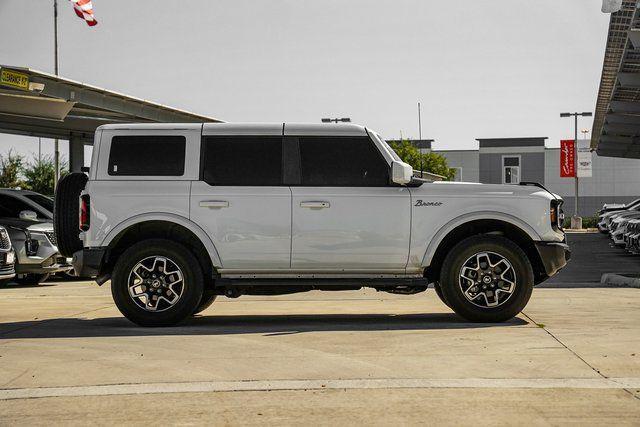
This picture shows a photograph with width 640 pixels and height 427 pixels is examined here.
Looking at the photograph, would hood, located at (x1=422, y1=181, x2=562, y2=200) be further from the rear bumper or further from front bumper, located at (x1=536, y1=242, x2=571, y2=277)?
the rear bumper

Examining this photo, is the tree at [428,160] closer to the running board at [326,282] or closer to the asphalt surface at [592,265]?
the asphalt surface at [592,265]

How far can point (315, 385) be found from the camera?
6027 mm

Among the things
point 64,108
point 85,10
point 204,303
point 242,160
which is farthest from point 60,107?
point 242,160

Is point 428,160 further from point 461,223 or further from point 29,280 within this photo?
point 461,223

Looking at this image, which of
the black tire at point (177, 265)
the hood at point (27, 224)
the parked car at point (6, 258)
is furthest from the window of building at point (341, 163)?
the hood at point (27, 224)

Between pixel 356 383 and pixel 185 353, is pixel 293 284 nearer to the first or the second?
pixel 185 353

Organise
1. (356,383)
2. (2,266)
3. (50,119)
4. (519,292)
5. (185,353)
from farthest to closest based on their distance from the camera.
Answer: (50,119) < (2,266) < (519,292) < (185,353) < (356,383)

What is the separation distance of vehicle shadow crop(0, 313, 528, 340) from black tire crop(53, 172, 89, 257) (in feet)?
2.75

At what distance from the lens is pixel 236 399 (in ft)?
18.5

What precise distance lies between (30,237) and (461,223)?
922cm

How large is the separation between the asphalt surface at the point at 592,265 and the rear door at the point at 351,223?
7.01 metres

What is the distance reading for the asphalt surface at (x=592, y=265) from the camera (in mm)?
17781

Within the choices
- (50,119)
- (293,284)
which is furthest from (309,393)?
(50,119)

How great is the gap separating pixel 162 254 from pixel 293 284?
1309 mm
